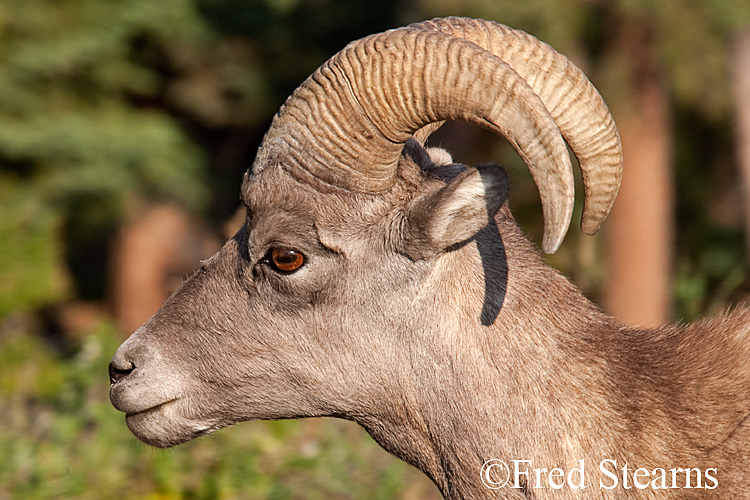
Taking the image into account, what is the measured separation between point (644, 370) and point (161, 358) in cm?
219

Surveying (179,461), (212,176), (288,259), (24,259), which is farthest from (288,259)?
Result: (212,176)

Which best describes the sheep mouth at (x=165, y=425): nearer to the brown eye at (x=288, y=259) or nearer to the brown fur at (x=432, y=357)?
the brown fur at (x=432, y=357)

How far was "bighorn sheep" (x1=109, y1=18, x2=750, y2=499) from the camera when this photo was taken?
3.59 m

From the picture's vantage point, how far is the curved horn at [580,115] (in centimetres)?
364

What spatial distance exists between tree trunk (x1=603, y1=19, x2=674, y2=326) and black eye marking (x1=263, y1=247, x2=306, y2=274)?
30.8 ft

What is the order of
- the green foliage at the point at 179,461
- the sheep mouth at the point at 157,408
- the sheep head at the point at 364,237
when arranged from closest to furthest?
the sheep head at the point at 364,237 → the sheep mouth at the point at 157,408 → the green foliage at the point at 179,461

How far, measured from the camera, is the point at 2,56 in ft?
45.1

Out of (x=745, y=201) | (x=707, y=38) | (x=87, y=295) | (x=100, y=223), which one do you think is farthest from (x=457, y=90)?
(x=87, y=295)

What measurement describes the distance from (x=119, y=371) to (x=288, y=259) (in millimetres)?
1017

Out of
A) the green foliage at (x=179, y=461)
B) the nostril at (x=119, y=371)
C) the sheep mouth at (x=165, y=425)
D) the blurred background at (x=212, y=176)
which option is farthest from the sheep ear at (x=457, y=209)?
the blurred background at (x=212, y=176)

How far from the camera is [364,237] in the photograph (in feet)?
12.7

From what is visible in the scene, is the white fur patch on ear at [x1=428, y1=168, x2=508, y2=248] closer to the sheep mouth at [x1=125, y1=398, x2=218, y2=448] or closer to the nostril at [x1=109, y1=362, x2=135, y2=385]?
the sheep mouth at [x1=125, y1=398, x2=218, y2=448]

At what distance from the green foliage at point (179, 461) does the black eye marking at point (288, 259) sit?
2067mm

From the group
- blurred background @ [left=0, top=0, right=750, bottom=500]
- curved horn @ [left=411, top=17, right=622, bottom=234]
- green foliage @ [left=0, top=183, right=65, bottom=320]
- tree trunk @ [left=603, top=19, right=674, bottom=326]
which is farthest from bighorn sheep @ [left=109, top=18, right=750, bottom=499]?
green foliage @ [left=0, top=183, right=65, bottom=320]
